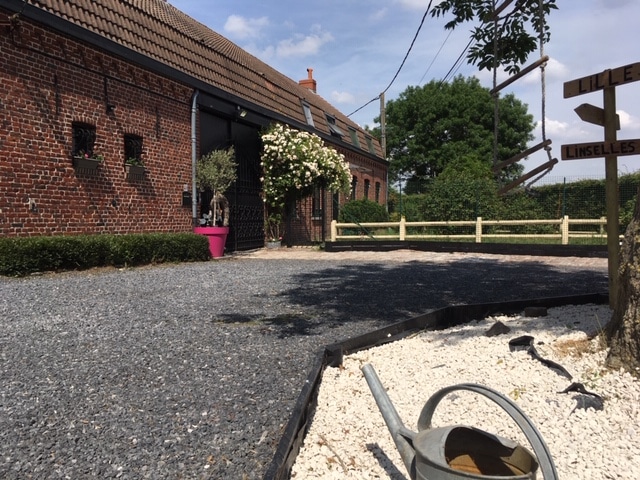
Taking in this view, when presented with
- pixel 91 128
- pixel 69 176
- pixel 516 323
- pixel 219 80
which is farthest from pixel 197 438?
pixel 219 80

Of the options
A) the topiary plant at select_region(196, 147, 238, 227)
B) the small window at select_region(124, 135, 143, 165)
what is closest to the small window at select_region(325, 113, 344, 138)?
the topiary plant at select_region(196, 147, 238, 227)

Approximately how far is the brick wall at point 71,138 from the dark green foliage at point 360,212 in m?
8.62

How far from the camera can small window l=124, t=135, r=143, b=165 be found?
1031cm

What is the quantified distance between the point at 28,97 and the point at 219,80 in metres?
6.13

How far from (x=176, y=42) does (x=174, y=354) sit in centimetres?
1079

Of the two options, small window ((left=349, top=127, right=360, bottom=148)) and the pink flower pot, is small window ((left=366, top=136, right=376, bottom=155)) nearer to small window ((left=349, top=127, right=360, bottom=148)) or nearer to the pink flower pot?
small window ((left=349, top=127, right=360, bottom=148))

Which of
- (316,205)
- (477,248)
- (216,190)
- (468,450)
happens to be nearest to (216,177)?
(216,190)

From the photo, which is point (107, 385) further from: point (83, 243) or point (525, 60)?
point (83, 243)

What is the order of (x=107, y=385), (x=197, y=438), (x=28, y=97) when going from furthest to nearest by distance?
(x=28, y=97)
(x=107, y=385)
(x=197, y=438)

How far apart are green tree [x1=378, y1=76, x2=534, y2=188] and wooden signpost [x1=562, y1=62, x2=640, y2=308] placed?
3580 cm

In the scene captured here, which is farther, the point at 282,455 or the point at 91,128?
the point at 91,128

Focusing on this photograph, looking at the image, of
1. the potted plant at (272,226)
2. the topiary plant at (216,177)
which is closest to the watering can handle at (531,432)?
the topiary plant at (216,177)

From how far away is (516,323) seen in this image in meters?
4.02

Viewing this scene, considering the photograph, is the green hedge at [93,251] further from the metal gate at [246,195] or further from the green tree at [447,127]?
the green tree at [447,127]
